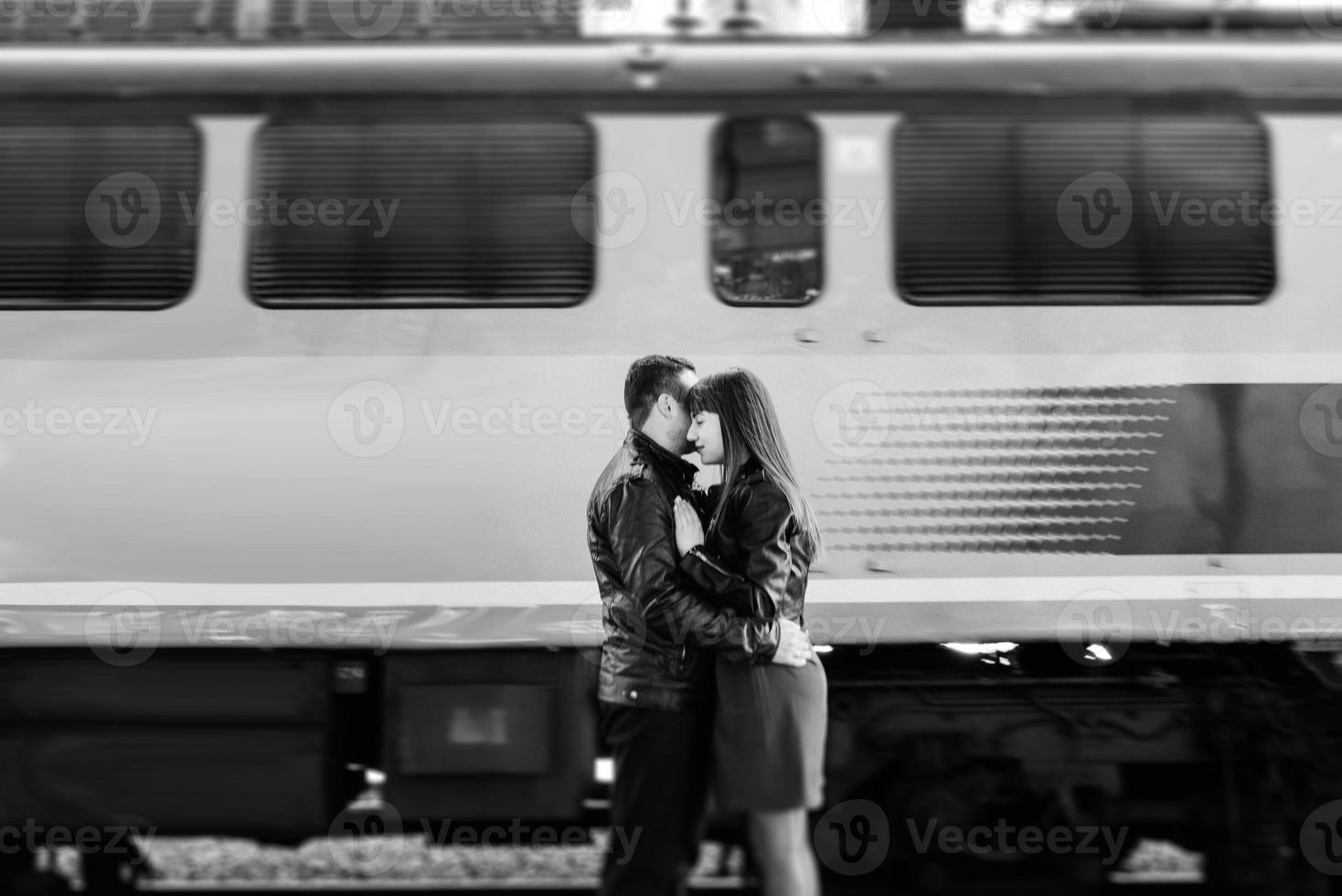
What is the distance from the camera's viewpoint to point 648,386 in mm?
3436

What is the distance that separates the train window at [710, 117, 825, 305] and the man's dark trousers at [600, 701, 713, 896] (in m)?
1.50

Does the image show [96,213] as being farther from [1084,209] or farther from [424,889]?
[1084,209]

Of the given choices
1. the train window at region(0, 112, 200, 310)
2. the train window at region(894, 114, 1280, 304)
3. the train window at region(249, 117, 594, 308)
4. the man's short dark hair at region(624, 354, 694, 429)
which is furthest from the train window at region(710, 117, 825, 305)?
the train window at region(0, 112, 200, 310)

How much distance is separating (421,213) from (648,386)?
1193 millimetres

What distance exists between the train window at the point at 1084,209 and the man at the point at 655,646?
46.7 inches

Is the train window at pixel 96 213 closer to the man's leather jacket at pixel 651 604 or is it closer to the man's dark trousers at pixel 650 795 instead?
the man's leather jacket at pixel 651 604

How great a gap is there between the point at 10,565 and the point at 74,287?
0.99 metres

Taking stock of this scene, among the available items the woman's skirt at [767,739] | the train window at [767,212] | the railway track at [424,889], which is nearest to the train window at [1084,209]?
the train window at [767,212]

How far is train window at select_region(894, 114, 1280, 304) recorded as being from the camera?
4.01m

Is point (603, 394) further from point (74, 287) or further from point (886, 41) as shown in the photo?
point (74, 287)

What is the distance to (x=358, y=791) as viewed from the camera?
421cm

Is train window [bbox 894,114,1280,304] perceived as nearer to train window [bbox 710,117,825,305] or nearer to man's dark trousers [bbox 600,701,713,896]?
train window [bbox 710,117,825,305]

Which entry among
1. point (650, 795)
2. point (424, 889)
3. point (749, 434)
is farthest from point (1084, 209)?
point (424, 889)

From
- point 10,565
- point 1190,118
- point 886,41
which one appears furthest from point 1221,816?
point 10,565
